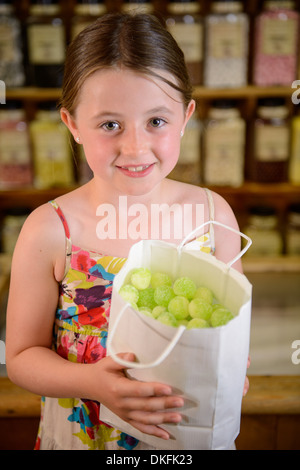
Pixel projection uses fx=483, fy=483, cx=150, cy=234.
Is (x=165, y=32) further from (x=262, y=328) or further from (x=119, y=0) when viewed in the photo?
(x=119, y=0)

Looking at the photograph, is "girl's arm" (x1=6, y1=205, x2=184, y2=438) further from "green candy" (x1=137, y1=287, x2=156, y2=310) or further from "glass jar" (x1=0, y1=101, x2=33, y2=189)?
"glass jar" (x1=0, y1=101, x2=33, y2=189)

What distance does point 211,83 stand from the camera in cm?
159

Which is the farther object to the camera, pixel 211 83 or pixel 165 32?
pixel 211 83

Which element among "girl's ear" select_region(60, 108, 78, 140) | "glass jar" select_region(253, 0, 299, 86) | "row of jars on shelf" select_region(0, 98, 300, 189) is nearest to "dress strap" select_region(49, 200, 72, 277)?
"girl's ear" select_region(60, 108, 78, 140)

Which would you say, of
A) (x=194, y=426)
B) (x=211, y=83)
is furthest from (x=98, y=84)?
(x=211, y=83)

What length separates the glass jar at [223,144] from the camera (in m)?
1.61

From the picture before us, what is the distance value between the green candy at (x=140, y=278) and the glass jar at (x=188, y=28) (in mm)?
1039

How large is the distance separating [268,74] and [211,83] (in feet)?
0.62

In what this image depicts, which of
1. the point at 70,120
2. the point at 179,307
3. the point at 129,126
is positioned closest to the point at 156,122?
Result: the point at 129,126

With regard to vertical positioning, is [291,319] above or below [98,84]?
below

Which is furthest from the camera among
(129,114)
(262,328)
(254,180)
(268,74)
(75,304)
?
(254,180)

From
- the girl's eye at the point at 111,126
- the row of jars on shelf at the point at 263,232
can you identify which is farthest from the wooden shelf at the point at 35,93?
the girl's eye at the point at 111,126

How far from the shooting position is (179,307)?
575mm

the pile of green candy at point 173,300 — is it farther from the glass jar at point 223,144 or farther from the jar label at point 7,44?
the jar label at point 7,44
